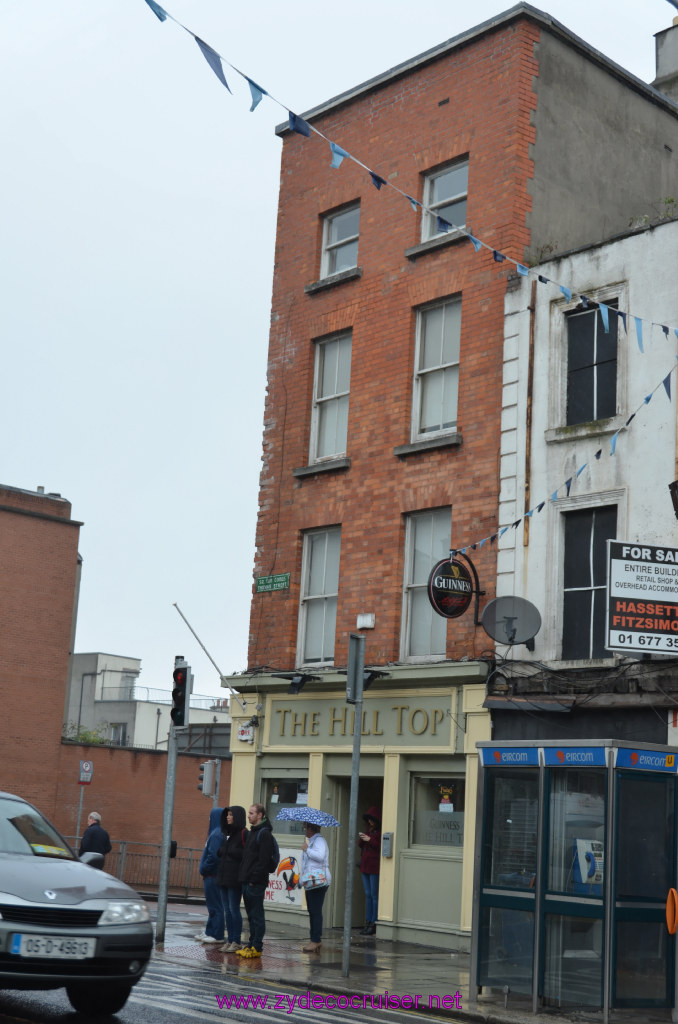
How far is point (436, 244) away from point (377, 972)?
11236 mm

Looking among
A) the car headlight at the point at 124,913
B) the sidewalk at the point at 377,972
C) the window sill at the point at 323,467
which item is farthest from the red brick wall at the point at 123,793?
the car headlight at the point at 124,913

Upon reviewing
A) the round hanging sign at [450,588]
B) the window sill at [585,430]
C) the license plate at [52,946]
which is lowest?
the license plate at [52,946]

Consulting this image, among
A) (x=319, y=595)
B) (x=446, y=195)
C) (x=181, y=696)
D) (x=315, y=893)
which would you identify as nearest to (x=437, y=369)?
(x=446, y=195)

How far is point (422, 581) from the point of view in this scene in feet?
65.3

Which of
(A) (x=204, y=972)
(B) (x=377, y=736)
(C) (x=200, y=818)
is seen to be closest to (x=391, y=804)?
(B) (x=377, y=736)

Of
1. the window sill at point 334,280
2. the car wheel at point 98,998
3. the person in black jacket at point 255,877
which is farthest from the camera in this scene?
the window sill at point 334,280

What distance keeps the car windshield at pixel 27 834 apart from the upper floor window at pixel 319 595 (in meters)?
11.1

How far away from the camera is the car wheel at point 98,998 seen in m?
9.03

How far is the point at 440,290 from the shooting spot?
20.3 meters

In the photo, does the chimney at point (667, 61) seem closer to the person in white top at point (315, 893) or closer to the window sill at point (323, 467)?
the window sill at point (323, 467)

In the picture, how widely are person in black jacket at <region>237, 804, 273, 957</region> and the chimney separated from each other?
15.9 m

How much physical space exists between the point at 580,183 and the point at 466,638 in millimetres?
7651

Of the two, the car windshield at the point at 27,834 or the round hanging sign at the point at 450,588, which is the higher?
the round hanging sign at the point at 450,588

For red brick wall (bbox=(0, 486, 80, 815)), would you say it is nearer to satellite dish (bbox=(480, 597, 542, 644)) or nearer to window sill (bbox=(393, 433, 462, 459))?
window sill (bbox=(393, 433, 462, 459))
